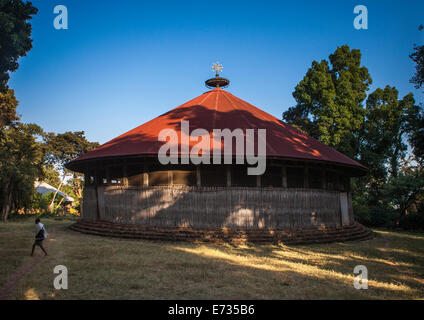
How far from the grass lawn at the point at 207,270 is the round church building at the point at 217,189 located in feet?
3.96

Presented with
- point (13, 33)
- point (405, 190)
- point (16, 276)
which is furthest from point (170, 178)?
point (405, 190)

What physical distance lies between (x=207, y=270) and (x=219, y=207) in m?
5.11

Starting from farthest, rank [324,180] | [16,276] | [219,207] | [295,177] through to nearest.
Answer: [324,180], [295,177], [219,207], [16,276]

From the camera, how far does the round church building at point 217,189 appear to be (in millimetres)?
12578

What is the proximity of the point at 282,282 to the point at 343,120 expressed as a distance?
2674 cm

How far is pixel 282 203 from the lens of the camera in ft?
43.0

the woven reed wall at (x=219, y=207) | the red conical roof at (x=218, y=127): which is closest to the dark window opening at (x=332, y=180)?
the red conical roof at (x=218, y=127)

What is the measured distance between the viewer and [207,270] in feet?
25.0

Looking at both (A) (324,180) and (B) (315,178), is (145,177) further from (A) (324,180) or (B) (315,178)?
(A) (324,180)

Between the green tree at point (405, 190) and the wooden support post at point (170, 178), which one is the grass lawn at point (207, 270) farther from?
the green tree at point (405, 190)

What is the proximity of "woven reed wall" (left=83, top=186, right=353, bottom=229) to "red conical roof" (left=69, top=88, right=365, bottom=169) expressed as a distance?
1703 mm

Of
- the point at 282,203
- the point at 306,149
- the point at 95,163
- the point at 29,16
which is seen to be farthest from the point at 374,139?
the point at 29,16

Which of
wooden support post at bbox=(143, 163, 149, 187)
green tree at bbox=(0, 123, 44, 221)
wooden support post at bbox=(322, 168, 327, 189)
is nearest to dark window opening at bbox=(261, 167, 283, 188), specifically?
wooden support post at bbox=(322, 168, 327, 189)
